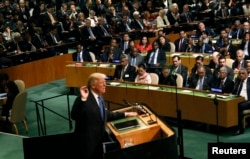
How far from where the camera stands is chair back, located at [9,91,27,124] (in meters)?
9.32

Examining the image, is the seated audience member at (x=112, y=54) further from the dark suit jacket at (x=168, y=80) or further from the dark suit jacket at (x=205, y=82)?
the dark suit jacket at (x=205, y=82)

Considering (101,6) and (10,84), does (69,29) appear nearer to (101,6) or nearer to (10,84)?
(101,6)

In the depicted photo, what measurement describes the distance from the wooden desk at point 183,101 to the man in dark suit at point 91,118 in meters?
3.82

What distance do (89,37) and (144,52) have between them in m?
2.53

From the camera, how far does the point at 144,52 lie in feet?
46.3

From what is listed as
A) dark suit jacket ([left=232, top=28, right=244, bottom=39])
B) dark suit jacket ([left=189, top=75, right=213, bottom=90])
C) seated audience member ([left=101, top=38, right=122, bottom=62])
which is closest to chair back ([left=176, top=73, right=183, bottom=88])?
dark suit jacket ([left=189, top=75, right=213, bottom=90])

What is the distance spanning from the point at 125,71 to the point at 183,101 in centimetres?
228

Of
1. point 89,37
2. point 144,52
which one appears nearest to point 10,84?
A: point 144,52

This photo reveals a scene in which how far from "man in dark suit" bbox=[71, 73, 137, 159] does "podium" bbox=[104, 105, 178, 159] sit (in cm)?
19

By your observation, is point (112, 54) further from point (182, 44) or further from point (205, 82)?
point (205, 82)

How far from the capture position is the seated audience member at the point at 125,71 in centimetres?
1148

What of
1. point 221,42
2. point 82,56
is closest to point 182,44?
point 221,42

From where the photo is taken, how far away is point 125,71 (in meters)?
11.6

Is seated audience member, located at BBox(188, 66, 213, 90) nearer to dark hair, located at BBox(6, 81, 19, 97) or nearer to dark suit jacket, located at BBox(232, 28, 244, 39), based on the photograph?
dark hair, located at BBox(6, 81, 19, 97)
